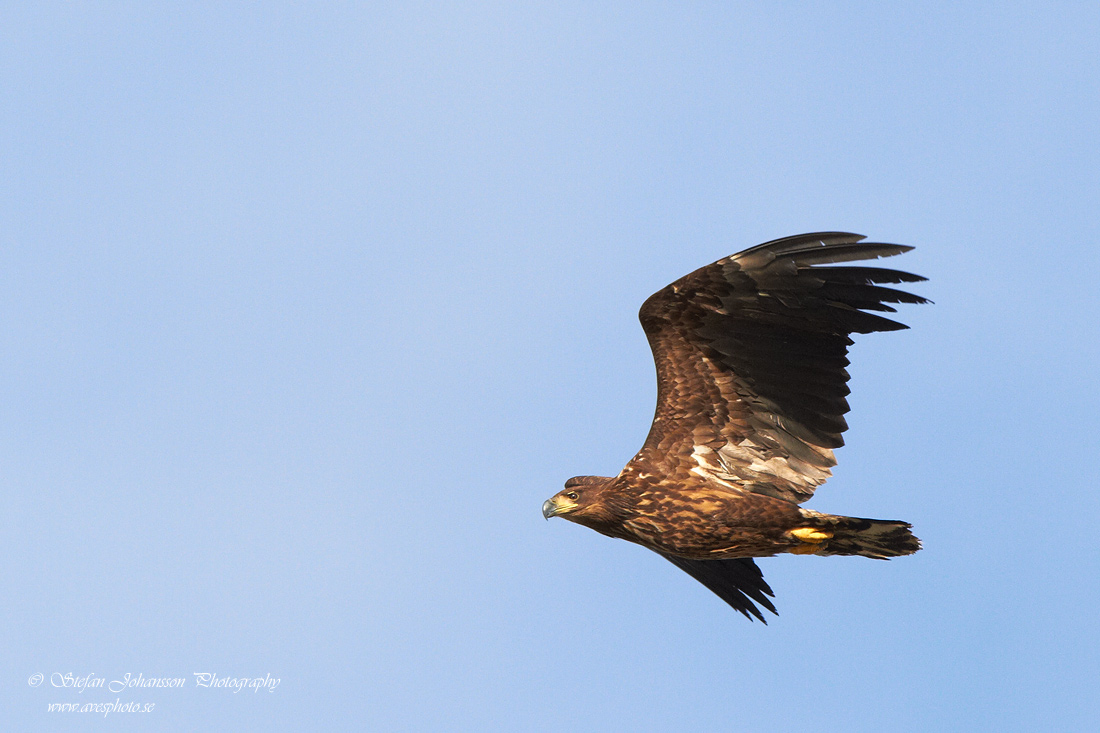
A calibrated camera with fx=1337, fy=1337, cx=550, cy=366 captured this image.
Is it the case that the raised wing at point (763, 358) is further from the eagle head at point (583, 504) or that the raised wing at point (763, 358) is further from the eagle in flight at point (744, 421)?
the eagle head at point (583, 504)

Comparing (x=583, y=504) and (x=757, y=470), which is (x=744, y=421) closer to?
(x=757, y=470)

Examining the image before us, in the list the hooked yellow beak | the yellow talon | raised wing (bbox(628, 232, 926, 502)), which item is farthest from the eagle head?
the yellow talon

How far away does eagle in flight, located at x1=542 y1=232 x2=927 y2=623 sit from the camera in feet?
36.6

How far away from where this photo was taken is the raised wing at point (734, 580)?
13.2 meters

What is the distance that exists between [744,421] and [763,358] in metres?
0.66

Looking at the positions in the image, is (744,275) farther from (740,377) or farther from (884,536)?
(884,536)

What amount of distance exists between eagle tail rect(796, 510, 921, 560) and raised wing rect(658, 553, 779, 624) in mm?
1606

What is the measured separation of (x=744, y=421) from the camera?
11852mm

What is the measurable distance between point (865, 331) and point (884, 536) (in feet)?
5.86

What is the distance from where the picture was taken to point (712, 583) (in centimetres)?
1347

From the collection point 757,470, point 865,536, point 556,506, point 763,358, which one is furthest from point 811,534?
point 556,506

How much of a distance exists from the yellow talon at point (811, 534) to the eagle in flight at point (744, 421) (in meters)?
0.01

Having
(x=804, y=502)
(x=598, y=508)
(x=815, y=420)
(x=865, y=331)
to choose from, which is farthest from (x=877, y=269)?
(x=598, y=508)

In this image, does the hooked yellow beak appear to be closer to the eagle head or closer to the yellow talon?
the eagle head
